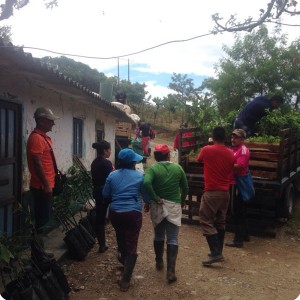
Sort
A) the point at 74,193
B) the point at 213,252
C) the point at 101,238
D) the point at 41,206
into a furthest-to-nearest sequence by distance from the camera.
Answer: the point at 74,193 < the point at 101,238 < the point at 213,252 < the point at 41,206

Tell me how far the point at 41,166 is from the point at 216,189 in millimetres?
2373

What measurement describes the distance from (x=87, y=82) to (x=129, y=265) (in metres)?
29.9

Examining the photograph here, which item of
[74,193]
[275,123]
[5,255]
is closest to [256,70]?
[275,123]

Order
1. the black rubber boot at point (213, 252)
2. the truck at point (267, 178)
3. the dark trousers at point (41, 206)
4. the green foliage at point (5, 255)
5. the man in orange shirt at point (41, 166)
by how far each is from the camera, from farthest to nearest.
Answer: the truck at point (267, 178) → the black rubber boot at point (213, 252) → the dark trousers at point (41, 206) → the man in orange shirt at point (41, 166) → the green foliage at point (5, 255)

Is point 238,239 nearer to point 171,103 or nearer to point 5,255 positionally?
point 5,255

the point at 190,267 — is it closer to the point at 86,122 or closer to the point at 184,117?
the point at 86,122

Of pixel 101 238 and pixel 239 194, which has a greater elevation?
pixel 239 194

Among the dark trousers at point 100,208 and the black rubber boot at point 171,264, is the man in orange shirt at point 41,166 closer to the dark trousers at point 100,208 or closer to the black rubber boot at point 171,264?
the dark trousers at point 100,208

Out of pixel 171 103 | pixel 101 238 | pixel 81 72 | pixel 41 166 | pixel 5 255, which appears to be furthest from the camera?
pixel 171 103

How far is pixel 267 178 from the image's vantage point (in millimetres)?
6457

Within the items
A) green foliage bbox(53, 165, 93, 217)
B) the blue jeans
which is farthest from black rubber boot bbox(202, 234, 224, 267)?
green foliage bbox(53, 165, 93, 217)

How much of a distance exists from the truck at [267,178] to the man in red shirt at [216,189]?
136 centimetres

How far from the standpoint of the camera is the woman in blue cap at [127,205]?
14.3 feet

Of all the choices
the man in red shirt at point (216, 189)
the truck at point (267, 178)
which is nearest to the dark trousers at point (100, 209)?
the man in red shirt at point (216, 189)
